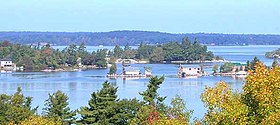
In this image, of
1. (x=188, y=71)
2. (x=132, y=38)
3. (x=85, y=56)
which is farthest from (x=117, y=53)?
(x=132, y=38)

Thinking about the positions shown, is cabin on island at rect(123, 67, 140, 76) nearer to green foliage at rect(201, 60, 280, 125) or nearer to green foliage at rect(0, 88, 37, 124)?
green foliage at rect(0, 88, 37, 124)

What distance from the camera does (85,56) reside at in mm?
38219

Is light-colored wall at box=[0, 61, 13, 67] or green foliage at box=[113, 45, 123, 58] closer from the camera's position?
light-colored wall at box=[0, 61, 13, 67]

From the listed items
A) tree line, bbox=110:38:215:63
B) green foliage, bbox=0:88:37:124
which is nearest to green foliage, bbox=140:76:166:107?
green foliage, bbox=0:88:37:124

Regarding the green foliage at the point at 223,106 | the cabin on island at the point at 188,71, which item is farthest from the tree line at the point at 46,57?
the green foliage at the point at 223,106

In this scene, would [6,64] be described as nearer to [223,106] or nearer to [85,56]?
[85,56]

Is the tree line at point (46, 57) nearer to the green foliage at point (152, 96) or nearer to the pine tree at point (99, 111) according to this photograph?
the green foliage at point (152, 96)

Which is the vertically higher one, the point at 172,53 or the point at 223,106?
the point at 223,106

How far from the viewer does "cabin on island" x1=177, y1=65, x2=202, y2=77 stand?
101ft

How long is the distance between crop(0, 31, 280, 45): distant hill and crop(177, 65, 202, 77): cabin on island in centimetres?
4383

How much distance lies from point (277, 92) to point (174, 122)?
753 millimetres

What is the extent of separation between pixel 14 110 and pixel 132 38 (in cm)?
7316

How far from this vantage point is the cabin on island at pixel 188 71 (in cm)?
3066

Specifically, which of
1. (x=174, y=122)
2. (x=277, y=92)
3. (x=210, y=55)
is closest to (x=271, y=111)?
(x=277, y=92)
